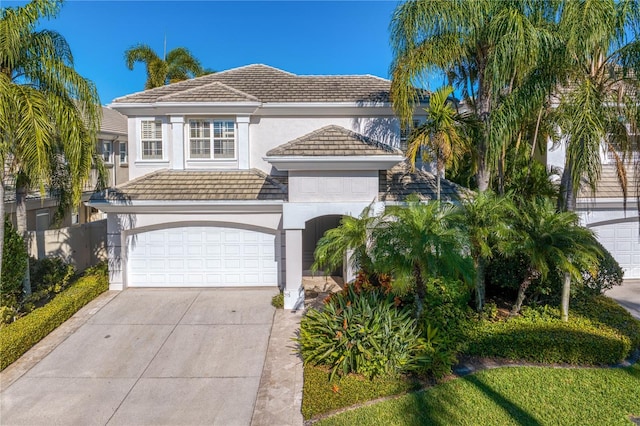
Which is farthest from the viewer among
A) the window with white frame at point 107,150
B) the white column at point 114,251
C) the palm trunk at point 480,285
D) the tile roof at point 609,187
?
the window with white frame at point 107,150

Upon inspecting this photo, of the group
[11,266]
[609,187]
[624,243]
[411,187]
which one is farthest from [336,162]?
[624,243]

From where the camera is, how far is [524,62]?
30.5 feet

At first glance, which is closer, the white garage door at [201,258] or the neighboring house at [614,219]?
the white garage door at [201,258]

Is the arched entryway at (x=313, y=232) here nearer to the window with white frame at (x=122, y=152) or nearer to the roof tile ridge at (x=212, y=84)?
the roof tile ridge at (x=212, y=84)

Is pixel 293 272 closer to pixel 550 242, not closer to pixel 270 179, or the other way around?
pixel 270 179

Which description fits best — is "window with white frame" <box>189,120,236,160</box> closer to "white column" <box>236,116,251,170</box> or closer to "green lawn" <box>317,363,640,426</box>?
"white column" <box>236,116,251,170</box>

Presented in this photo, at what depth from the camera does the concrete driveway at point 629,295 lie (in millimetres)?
11195

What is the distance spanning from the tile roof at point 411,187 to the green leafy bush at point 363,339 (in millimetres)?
4519

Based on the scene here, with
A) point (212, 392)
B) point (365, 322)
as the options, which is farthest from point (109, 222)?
point (365, 322)

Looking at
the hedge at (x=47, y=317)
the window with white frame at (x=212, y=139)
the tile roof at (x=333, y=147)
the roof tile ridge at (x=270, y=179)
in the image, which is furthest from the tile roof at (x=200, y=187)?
the hedge at (x=47, y=317)

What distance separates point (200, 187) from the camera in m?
13.2

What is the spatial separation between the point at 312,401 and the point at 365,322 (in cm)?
185

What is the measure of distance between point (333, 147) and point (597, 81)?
257 inches

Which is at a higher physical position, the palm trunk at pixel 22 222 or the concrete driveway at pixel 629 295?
the palm trunk at pixel 22 222
